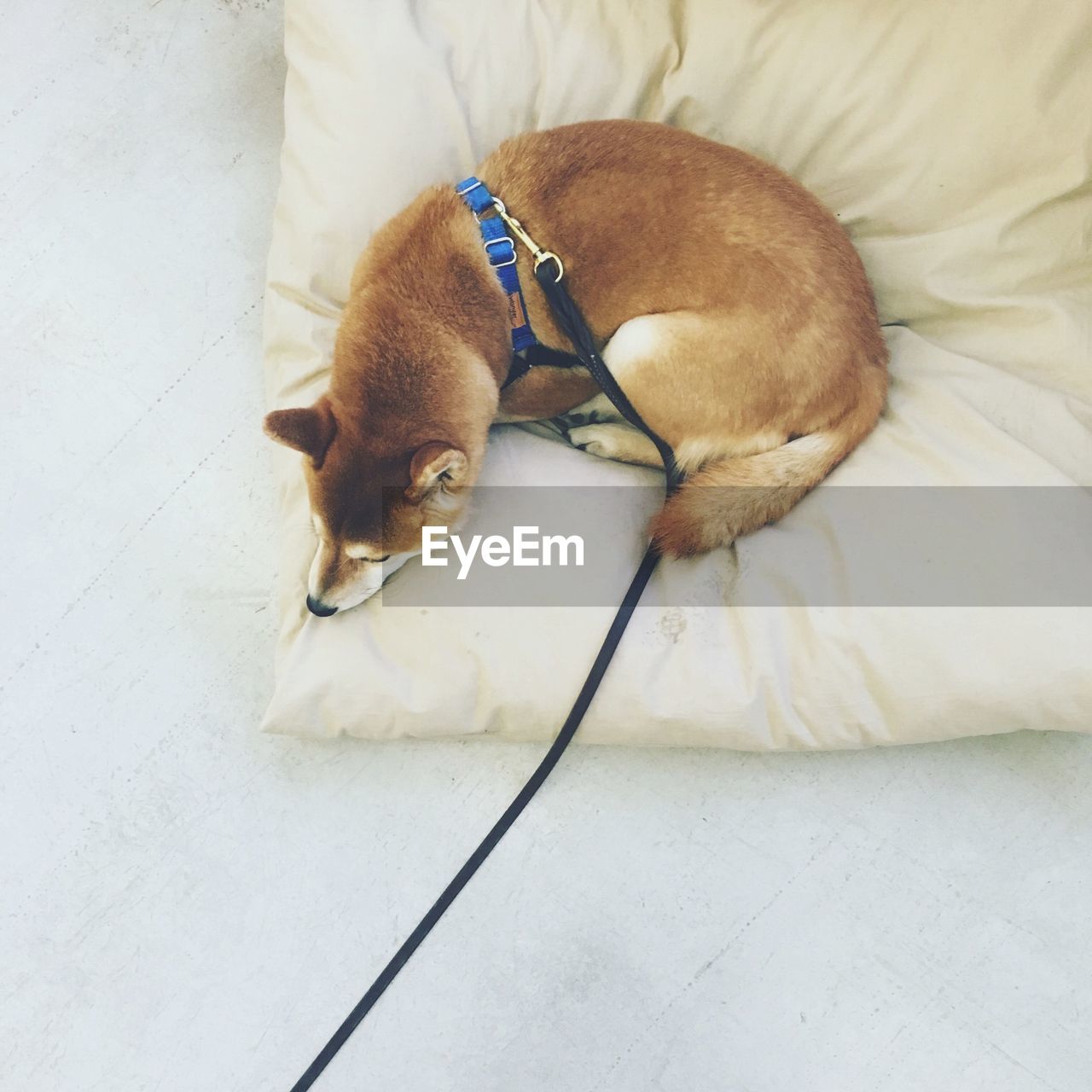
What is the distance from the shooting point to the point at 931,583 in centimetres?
172

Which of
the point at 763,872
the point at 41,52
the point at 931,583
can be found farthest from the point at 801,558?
the point at 41,52

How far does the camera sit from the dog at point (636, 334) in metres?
1.68

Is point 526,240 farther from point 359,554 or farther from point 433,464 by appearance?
point 359,554

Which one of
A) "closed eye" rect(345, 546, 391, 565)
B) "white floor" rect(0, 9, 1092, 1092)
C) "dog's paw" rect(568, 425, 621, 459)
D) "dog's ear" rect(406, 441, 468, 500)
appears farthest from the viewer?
"dog's paw" rect(568, 425, 621, 459)

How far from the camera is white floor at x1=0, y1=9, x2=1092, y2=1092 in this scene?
178 centimetres

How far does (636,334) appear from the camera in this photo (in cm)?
181

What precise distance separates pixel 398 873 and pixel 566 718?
0.47 metres

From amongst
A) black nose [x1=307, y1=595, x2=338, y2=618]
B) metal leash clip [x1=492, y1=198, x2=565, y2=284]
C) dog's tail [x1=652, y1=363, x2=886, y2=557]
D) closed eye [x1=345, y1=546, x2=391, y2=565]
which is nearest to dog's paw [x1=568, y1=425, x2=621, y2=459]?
dog's tail [x1=652, y1=363, x2=886, y2=557]

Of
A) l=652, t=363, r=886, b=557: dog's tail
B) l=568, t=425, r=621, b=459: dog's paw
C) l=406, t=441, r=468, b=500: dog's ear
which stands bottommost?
l=652, t=363, r=886, b=557: dog's tail

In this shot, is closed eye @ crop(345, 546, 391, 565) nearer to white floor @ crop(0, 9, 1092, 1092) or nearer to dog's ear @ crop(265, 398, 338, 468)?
dog's ear @ crop(265, 398, 338, 468)

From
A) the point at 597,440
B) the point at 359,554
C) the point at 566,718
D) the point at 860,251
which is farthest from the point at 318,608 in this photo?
the point at 860,251

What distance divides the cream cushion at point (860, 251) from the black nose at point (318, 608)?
6 cm

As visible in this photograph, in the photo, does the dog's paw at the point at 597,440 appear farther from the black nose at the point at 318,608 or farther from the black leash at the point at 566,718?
the black nose at the point at 318,608

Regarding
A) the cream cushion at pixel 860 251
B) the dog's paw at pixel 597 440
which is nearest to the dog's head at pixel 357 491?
the cream cushion at pixel 860 251
